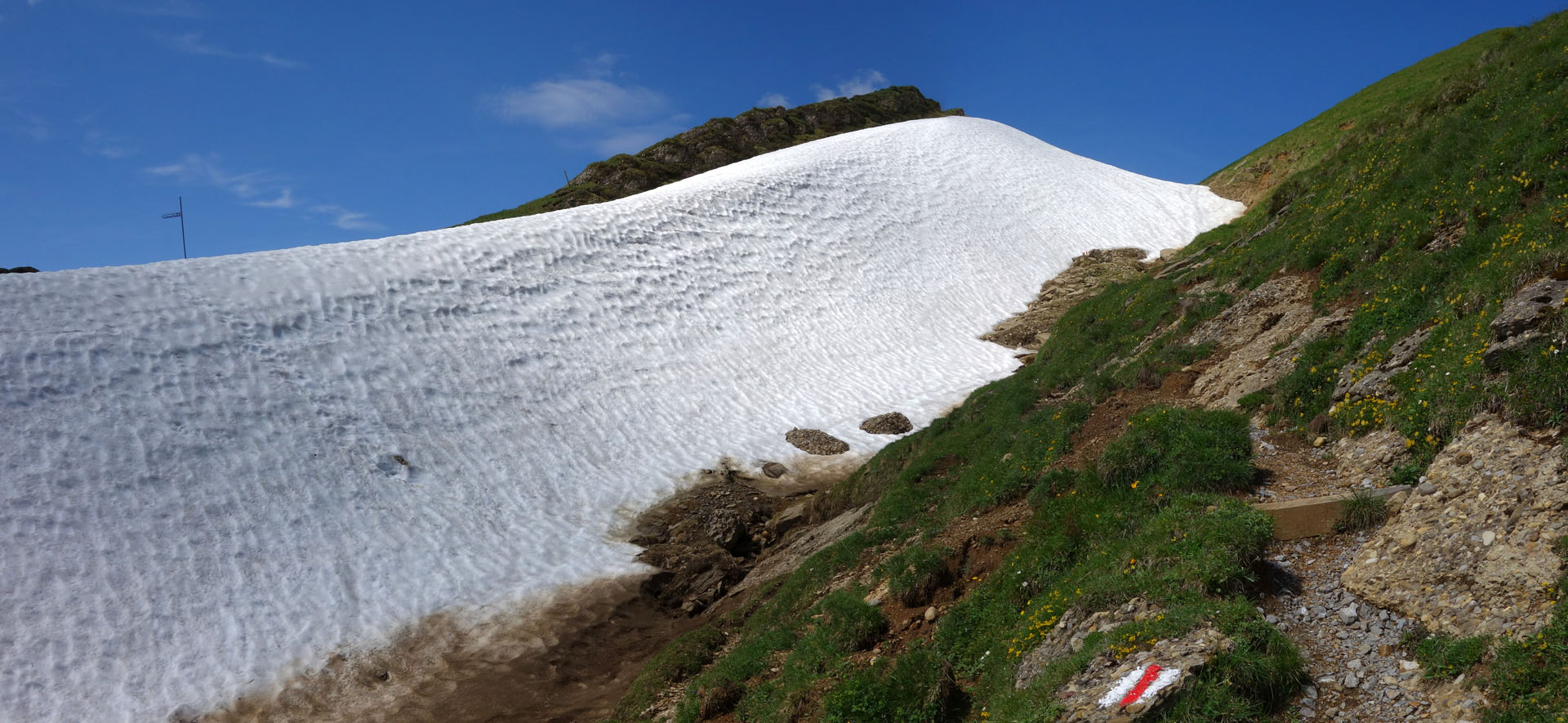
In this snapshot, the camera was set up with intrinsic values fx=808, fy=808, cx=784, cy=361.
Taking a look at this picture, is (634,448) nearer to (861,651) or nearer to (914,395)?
(914,395)

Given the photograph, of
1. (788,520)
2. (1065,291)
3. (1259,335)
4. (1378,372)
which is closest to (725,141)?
(1065,291)

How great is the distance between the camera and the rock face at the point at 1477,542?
6.02 metres

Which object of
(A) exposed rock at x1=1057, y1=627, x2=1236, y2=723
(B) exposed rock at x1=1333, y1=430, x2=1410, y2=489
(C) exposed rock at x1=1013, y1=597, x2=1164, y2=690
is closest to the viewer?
(A) exposed rock at x1=1057, y1=627, x2=1236, y2=723

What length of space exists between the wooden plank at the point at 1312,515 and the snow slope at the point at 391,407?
12.9 metres

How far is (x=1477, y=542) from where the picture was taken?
6.63m

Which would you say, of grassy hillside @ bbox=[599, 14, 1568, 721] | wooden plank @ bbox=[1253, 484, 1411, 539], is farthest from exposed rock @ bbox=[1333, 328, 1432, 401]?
wooden plank @ bbox=[1253, 484, 1411, 539]

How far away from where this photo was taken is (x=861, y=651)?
1034 cm

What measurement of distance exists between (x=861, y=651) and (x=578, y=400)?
15140 millimetres

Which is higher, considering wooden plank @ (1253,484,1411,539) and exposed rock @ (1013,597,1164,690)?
wooden plank @ (1253,484,1411,539)

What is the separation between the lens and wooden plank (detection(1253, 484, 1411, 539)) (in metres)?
7.93

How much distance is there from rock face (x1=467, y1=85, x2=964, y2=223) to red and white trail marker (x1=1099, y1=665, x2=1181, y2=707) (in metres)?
52.1

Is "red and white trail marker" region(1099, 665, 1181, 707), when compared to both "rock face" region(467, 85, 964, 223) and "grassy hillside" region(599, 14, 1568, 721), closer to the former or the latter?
"grassy hillside" region(599, 14, 1568, 721)

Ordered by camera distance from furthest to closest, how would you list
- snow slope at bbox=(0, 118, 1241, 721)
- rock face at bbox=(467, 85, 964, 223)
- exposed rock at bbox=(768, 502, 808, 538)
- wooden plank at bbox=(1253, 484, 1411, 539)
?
rock face at bbox=(467, 85, 964, 223)
exposed rock at bbox=(768, 502, 808, 538)
snow slope at bbox=(0, 118, 1241, 721)
wooden plank at bbox=(1253, 484, 1411, 539)

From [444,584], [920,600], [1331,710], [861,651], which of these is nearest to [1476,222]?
[1331,710]
